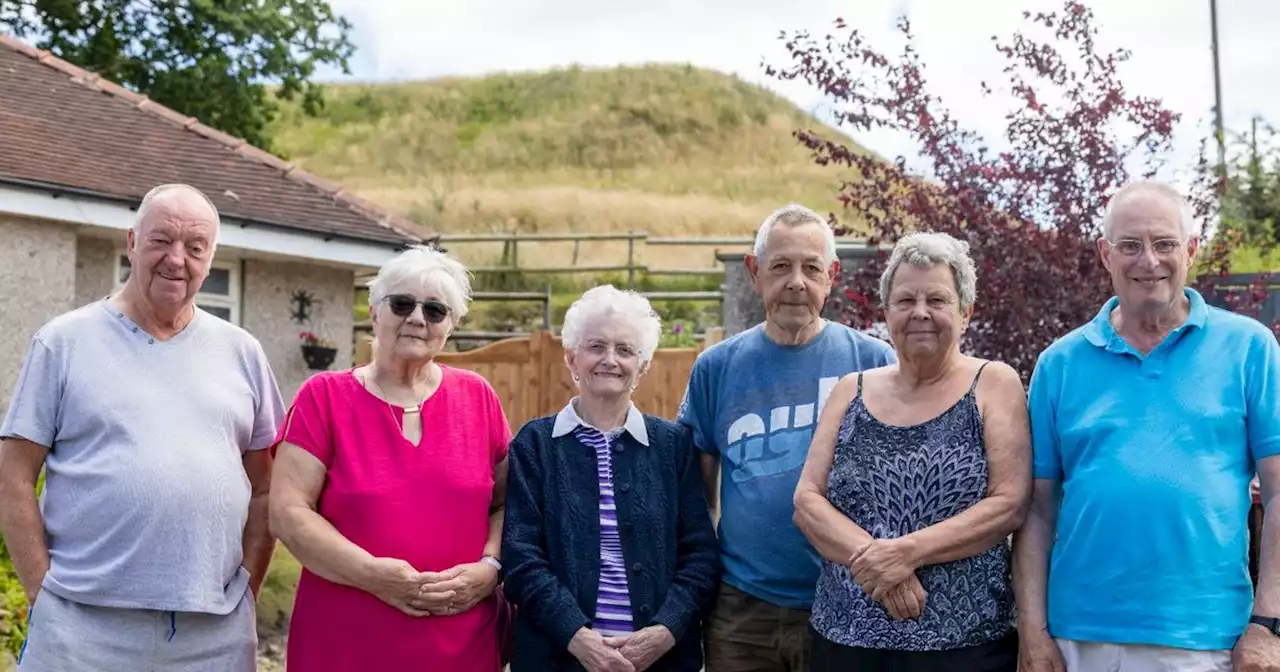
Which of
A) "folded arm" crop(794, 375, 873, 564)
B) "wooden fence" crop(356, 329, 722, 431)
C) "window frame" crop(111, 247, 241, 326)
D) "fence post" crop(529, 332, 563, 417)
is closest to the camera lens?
"folded arm" crop(794, 375, 873, 564)

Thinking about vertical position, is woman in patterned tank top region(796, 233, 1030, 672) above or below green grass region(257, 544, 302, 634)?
above

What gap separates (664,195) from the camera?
4134 centimetres

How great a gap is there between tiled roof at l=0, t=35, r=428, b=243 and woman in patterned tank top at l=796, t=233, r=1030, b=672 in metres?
8.85

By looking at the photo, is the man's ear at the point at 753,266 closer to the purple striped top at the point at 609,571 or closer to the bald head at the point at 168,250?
the purple striped top at the point at 609,571

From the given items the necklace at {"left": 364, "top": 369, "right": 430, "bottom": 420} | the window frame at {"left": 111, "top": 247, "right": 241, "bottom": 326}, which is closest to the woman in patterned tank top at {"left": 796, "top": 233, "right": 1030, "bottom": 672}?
the necklace at {"left": 364, "top": 369, "right": 430, "bottom": 420}

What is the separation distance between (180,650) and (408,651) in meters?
0.63

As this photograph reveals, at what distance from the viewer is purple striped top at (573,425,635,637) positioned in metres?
3.64

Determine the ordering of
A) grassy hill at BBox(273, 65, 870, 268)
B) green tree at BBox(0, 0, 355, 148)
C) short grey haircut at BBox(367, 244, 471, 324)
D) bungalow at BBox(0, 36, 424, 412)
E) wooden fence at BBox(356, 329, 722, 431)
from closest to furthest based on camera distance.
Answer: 1. short grey haircut at BBox(367, 244, 471, 324)
2. bungalow at BBox(0, 36, 424, 412)
3. wooden fence at BBox(356, 329, 722, 431)
4. green tree at BBox(0, 0, 355, 148)
5. grassy hill at BBox(273, 65, 870, 268)

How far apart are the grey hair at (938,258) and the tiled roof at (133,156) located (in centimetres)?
882

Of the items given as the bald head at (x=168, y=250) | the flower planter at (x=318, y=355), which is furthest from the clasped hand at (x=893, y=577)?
the flower planter at (x=318, y=355)

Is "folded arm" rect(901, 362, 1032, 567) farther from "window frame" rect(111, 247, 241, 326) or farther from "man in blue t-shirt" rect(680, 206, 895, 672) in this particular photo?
"window frame" rect(111, 247, 241, 326)

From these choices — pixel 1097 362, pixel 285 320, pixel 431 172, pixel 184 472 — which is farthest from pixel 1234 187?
pixel 431 172

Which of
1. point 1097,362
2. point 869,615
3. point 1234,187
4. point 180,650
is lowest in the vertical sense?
point 180,650

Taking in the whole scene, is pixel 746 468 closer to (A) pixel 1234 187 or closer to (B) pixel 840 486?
(B) pixel 840 486
